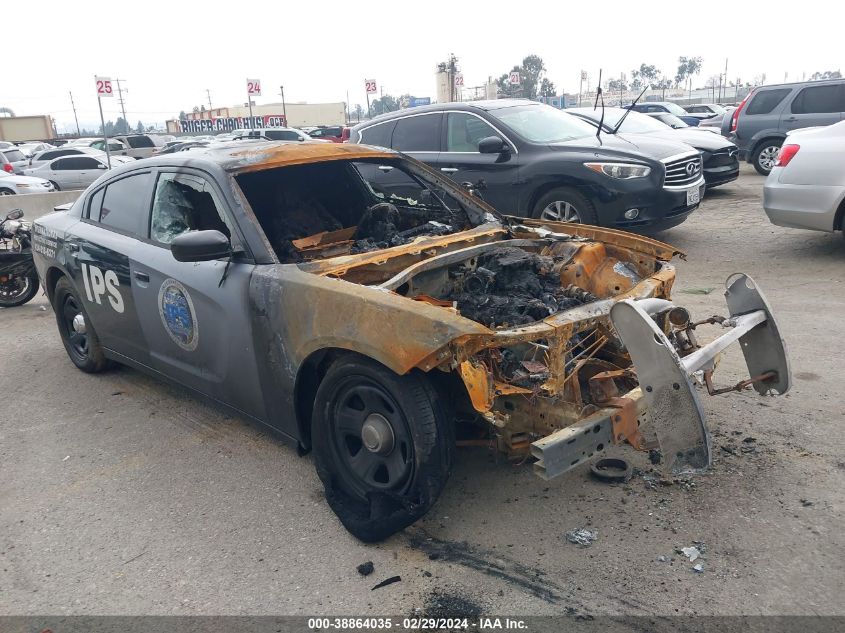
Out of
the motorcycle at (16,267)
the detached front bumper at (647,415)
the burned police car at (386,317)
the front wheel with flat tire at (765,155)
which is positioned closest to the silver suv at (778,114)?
the front wheel with flat tire at (765,155)

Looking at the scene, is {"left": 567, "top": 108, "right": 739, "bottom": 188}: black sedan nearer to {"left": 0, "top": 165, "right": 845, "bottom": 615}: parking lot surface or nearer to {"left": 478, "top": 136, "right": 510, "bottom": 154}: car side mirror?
{"left": 478, "top": 136, "right": 510, "bottom": 154}: car side mirror

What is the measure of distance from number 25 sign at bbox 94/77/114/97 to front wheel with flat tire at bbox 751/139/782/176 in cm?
1412

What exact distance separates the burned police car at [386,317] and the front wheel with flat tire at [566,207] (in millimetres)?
3241

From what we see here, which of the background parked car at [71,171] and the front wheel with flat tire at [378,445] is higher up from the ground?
the front wheel with flat tire at [378,445]

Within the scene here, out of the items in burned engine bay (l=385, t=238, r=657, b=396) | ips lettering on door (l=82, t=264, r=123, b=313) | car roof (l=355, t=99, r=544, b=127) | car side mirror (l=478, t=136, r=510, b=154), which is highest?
car roof (l=355, t=99, r=544, b=127)

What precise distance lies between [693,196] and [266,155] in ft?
18.6

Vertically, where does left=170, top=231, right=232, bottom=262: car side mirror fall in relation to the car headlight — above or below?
above

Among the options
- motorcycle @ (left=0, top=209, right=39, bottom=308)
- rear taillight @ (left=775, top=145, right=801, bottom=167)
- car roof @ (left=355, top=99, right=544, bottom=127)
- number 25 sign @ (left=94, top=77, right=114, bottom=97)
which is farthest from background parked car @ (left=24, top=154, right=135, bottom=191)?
rear taillight @ (left=775, top=145, right=801, bottom=167)

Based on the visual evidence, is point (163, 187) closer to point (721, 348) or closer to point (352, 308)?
point (352, 308)

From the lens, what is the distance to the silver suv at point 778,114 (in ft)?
42.0

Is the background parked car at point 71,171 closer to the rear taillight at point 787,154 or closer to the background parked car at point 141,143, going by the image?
the background parked car at point 141,143

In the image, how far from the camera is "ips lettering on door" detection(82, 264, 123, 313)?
14.6ft

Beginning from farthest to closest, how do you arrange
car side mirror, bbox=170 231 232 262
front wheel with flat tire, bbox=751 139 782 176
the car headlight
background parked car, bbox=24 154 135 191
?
background parked car, bbox=24 154 135 191 < front wheel with flat tire, bbox=751 139 782 176 < the car headlight < car side mirror, bbox=170 231 232 262

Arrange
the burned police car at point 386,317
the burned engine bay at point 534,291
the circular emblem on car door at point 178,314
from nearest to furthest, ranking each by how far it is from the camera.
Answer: the burned police car at point 386,317 → the burned engine bay at point 534,291 → the circular emblem on car door at point 178,314
